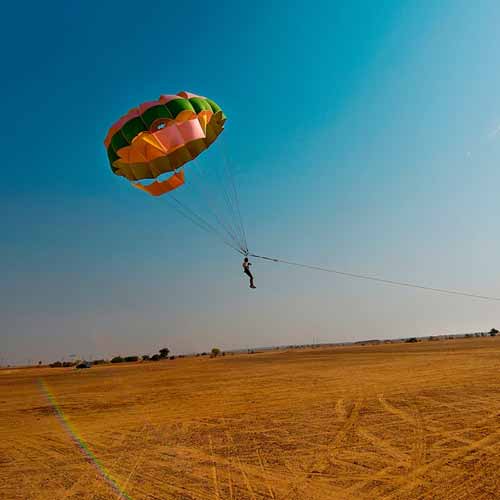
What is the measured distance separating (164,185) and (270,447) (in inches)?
451

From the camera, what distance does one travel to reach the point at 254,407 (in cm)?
1132

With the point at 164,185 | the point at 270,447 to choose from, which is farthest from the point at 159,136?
the point at 270,447

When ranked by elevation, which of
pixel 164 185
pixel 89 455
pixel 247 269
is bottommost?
pixel 89 455

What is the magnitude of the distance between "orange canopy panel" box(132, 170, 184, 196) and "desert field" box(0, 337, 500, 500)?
27.8ft

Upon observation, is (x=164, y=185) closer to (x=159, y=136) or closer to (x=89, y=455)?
(x=159, y=136)

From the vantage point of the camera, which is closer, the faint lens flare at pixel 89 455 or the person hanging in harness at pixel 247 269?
the faint lens flare at pixel 89 455

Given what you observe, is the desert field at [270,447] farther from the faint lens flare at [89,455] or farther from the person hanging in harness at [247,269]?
the person hanging in harness at [247,269]

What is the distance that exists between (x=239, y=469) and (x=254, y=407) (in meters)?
5.22

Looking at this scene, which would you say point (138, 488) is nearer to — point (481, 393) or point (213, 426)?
point (213, 426)

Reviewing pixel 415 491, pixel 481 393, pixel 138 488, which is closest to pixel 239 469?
pixel 138 488

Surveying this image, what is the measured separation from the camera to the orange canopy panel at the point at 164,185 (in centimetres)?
1511

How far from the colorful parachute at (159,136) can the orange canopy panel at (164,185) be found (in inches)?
36.5

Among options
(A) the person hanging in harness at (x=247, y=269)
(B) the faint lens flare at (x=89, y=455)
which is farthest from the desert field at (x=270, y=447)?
(A) the person hanging in harness at (x=247, y=269)

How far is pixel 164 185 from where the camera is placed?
15.5 meters
